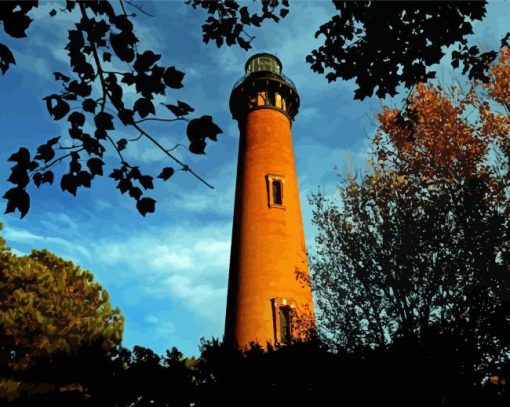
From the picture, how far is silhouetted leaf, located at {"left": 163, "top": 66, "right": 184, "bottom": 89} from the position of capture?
3.88m

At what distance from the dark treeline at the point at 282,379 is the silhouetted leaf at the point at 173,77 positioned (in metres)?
5.42

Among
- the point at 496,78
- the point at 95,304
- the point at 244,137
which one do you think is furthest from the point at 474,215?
the point at 95,304

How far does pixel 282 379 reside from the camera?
7.27m

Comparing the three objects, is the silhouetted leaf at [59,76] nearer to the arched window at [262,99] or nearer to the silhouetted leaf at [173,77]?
the silhouetted leaf at [173,77]

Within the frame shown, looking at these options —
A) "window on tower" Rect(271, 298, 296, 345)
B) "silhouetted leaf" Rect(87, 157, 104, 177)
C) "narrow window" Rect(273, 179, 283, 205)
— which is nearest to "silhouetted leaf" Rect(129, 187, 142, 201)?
"silhouetted leaf" Rect(87, 157, 104, 177)

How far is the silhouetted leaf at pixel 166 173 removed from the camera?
4250mm

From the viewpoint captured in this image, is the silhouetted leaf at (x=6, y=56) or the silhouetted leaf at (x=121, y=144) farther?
the silhouetted leaf at (x=121, y=144)

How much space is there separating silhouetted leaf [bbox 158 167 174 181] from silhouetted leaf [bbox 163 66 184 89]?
0.82 m

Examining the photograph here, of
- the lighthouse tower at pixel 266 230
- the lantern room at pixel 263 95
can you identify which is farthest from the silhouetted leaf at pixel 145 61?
the lantern room at pixel 263 95

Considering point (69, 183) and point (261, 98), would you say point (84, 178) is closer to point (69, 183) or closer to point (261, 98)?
point (69, 183)

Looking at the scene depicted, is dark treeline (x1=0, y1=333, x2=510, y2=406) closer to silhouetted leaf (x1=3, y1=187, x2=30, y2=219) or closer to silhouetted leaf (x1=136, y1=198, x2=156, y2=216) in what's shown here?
silhouetted leaf (x1=136, y1=198, x2=156, y2=216)

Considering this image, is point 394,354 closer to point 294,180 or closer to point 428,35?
point 428,35

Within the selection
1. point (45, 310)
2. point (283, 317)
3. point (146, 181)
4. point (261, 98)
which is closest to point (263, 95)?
point (261, 98)

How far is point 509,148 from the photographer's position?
14727 mm
